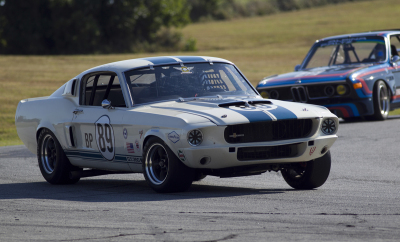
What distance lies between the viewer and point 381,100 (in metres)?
14.6

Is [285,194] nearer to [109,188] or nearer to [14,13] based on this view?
[109,188]

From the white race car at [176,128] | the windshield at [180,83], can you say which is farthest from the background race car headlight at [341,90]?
the windshield at [180,83]

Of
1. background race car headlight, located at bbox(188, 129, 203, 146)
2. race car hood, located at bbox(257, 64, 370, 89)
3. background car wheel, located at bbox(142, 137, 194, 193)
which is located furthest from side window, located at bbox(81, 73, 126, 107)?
race car hood, located at bbox(257, 64, 370, 89)

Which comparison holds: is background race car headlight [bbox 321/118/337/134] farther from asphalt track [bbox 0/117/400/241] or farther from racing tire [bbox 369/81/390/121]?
racing tire [bbox 369/81/390/121]

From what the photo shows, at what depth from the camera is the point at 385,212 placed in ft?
19.0

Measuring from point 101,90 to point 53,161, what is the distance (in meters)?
1.09

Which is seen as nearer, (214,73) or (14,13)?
(214,73)

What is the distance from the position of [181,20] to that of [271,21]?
1645 centimetres

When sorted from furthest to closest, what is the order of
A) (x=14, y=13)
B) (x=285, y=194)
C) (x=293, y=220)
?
1. (x=14, y=13)
2. (x=285, y=194)
3. (x=293, y=220)

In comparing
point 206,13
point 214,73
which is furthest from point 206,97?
point 206,13

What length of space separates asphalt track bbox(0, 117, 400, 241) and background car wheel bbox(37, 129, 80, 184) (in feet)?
0.48

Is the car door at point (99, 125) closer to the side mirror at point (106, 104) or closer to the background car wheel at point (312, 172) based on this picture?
the side mirror at point (106, 104)

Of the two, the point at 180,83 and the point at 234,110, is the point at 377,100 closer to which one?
the point at 180,83

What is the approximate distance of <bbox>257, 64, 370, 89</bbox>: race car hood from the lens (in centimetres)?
1411
